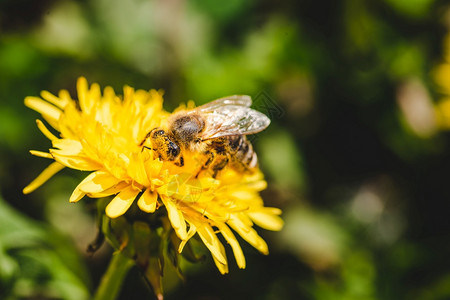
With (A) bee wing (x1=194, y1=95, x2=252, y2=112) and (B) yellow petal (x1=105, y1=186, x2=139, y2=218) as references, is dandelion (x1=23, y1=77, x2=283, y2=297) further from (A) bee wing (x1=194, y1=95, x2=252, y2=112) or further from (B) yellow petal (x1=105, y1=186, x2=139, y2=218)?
(A) bee wing (x1=194, y1=95, x2=252, y2=112)

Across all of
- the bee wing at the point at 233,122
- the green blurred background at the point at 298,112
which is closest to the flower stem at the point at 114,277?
the bee wing at the point at 233,122

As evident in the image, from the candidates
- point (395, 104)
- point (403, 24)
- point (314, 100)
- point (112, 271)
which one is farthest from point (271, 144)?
point (112, 271)

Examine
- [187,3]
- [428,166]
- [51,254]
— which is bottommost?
[51,254]

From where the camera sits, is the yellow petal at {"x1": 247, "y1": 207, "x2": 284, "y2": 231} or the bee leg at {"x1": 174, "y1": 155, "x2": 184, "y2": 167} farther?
the yellow petal at {"x1": 247, "y1": 207, "x2": 284, "y2": 231}

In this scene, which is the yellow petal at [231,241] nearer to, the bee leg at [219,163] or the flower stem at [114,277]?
the bee leg at [219,163]

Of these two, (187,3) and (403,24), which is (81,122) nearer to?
(187,3)

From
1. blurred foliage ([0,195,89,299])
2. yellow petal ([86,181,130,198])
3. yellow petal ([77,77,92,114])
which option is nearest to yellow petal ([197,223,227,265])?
yellow petal ([86,181,130,198])
